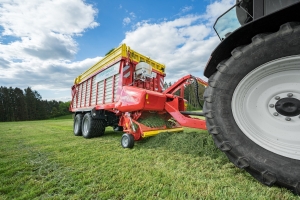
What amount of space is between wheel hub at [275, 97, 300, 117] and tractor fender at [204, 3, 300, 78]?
690 millimetres

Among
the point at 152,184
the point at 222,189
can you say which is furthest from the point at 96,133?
the point at 222,189

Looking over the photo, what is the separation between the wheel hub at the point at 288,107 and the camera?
58.2 inches

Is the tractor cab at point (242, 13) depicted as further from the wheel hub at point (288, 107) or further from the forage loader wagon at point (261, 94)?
the wheel hub at point (288, 107)

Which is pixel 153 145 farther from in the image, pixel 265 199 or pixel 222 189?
pixel 265 199

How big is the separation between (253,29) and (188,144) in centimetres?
209

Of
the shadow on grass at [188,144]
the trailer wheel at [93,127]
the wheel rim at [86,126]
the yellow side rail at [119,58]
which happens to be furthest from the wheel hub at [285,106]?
the wheel rim at [86,126]

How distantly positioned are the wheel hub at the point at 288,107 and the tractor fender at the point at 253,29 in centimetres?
69

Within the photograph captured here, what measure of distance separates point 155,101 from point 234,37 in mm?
2214

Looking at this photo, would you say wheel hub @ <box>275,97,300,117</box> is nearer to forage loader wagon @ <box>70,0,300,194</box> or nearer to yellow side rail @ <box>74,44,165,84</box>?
forage loader wagon @ <box>70,0,300,194</box>

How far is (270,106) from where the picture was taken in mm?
1616

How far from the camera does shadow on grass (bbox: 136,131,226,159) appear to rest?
8.55ft

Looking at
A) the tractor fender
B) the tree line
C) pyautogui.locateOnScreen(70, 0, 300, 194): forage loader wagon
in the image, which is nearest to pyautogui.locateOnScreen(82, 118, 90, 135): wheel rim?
pyautogui.locateOnScreen(70, 0, 300, 194): forage loader wagon

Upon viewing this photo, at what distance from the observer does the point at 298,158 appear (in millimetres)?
1336

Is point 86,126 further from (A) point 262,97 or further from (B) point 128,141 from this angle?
(A) point 262,97
